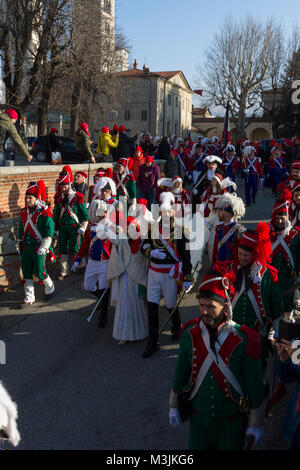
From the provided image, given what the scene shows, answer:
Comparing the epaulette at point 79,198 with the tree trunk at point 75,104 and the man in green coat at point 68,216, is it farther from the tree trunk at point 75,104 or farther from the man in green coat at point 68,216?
the tree trunk at point 75,104

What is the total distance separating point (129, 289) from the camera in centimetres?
614

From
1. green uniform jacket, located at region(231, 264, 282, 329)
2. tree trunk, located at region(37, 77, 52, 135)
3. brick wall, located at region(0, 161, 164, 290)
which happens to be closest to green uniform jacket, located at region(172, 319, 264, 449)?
green uniform jacket, located at region(231, 264, 282, 329)

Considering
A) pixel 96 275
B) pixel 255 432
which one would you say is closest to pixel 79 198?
pixel 96 275

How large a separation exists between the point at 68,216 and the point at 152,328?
144 inches

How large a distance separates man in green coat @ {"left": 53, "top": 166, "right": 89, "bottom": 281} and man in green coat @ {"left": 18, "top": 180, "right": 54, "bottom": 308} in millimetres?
1195

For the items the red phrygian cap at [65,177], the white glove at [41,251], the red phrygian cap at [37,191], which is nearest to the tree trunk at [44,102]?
the red phrygian cap at [65,177]

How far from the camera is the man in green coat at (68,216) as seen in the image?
8.69 metres

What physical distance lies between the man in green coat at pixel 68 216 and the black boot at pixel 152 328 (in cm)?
323

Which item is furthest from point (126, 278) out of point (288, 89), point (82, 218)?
point (288, 89)

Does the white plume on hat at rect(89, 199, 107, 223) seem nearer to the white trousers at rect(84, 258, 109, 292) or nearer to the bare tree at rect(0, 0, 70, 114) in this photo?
the white trousers at rect(84, 258, 109, 292)

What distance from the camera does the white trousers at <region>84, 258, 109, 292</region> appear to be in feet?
22.1

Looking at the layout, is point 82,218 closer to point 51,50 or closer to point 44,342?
point 44,342

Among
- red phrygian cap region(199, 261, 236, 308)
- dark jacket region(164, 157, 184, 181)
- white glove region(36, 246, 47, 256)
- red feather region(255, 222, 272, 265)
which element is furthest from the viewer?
dark jacket region(164, 157, 184, 181)
